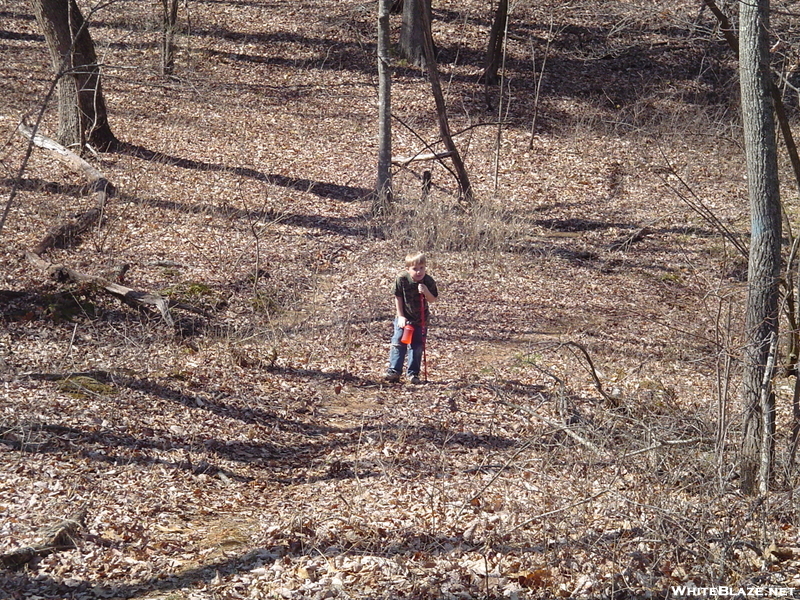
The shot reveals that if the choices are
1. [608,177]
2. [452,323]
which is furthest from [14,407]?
[608,177]

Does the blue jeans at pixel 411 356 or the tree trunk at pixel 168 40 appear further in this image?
the tree trunk at pixel 168 40

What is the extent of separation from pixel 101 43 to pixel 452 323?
15.6 metres

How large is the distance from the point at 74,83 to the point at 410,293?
881 cm

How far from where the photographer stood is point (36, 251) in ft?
31.9

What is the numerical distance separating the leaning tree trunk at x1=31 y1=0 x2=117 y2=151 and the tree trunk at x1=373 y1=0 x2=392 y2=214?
4.97m

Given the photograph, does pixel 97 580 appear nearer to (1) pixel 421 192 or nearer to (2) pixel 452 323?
(2) pixel 452 323

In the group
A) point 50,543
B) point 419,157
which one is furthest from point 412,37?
point 50,543

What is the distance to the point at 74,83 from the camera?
1325 centimetres

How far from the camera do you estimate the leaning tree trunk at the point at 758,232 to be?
522cm

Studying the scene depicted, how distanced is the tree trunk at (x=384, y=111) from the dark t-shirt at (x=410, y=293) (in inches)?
224

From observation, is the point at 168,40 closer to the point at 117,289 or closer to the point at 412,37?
the point at 412,37

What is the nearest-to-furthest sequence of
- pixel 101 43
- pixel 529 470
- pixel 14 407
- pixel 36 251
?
pixel 529 470 → pixel 14 407 → pixel 36 251 → pixel 101 43

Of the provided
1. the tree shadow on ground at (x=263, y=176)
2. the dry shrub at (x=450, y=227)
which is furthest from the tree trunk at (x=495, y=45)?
the dry shrub at (x=450, y=227)

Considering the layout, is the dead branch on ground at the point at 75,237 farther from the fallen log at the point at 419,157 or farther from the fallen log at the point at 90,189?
the fallen log at the point at 419,157
